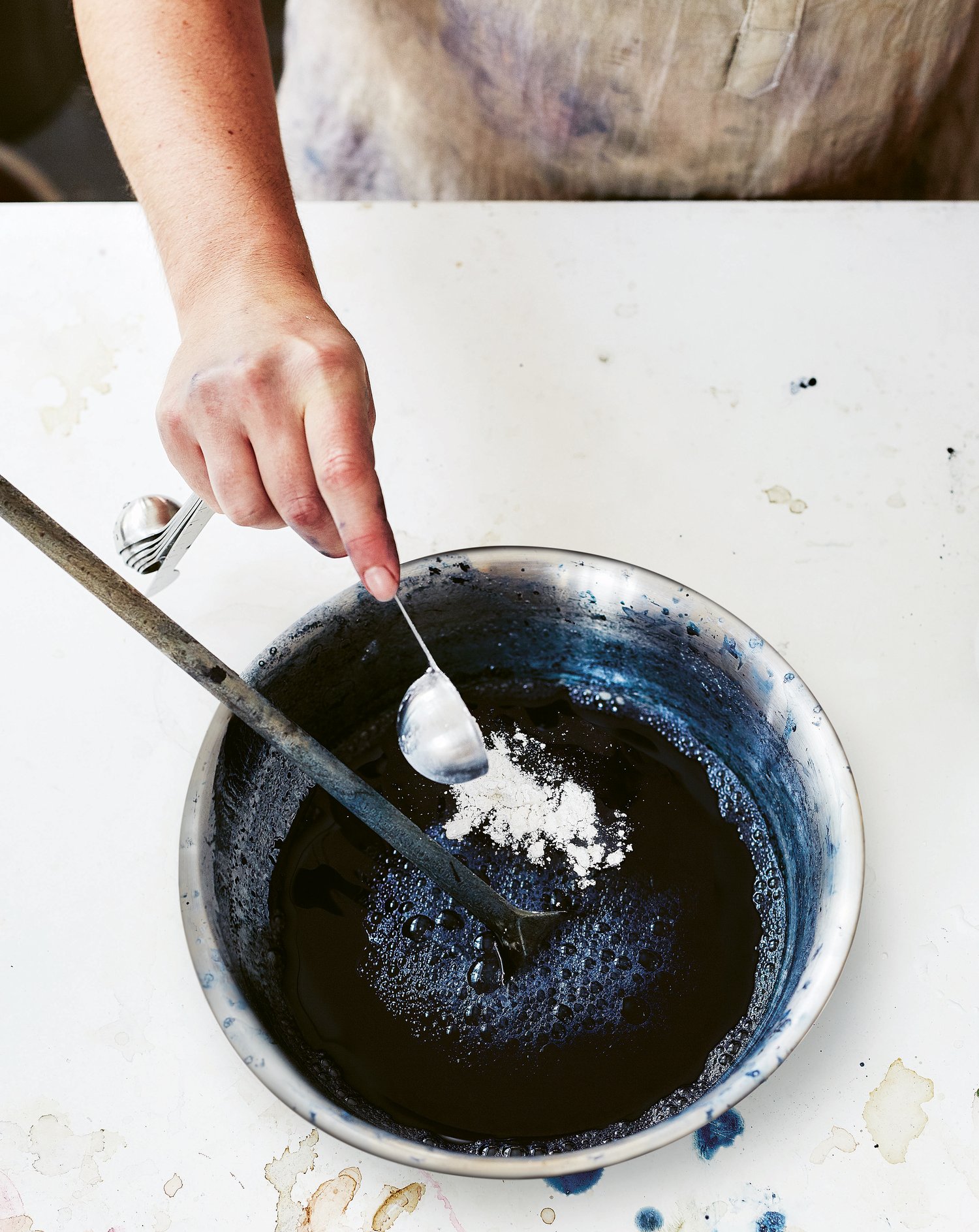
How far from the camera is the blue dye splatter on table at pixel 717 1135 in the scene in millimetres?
546

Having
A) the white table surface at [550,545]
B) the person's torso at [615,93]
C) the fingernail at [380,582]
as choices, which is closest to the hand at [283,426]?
the fingernail at [380,582]

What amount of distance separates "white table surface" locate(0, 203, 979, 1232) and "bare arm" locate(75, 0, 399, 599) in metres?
0.17

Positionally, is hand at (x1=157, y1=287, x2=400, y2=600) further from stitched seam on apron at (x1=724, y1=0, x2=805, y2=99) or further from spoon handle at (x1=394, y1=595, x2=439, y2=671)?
stitched seam on apron at (x1=724, y1=0, x2=805, y2=99)

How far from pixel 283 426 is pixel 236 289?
0.13m

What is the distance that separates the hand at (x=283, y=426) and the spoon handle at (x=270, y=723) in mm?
94

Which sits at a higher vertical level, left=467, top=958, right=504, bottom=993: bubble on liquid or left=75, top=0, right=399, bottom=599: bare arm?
left=75, top=0, right=399, bottom=599: bare arm

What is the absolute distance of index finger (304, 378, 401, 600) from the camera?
0.52 metres

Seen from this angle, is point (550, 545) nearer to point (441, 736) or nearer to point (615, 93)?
point (441, 736)

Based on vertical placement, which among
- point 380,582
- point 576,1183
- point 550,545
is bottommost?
point 576,1183

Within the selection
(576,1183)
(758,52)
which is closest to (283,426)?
(576,1183)

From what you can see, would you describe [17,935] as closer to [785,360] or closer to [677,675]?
[677,675]

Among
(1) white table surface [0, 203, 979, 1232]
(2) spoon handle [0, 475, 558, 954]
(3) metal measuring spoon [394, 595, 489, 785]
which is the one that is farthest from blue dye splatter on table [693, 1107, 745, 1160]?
(3) metal measuring spoon [394, 595, 489, 785]

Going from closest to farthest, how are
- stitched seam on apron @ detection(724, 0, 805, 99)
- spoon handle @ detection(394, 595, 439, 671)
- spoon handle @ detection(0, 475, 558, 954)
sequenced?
spoon handle @ detection(0, 475, 558, 954), spoon handle @ detection(394, 595, 439, 671), stitched seam on apron @ detection(724, 0, 805, 99)

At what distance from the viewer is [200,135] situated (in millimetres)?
694
